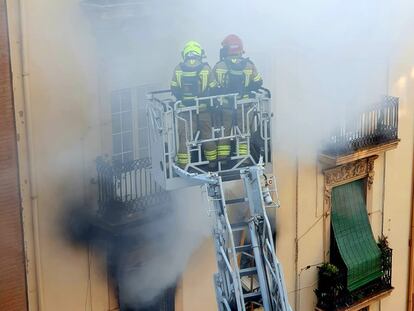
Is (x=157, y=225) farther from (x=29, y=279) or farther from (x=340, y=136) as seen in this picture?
(x=340, y=136)

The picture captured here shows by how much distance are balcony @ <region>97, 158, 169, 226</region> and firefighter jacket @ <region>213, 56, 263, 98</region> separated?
223cm

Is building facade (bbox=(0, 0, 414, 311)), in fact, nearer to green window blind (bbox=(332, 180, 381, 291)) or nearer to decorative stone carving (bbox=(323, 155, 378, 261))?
decorative stone carving (bbox=(323, 155, 378, 261))

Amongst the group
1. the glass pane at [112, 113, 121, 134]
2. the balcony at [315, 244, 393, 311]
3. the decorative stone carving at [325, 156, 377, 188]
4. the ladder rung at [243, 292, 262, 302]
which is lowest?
Answer: the balcony at [315, 244, 393, 311]

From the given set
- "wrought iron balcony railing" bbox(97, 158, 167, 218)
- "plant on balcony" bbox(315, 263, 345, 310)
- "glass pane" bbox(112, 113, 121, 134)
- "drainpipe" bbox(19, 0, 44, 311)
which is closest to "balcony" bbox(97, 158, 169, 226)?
"wrought iron balcony railing" bbox(97, 158, 167, 218)

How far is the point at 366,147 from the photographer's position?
54.0ft

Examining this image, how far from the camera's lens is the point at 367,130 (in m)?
16.5

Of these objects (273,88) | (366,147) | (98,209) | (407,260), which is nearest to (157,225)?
(98,209)

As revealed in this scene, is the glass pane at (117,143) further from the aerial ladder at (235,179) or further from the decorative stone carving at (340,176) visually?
the decorative stone carving at (340,176)

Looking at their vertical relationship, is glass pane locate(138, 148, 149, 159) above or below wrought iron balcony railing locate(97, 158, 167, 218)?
above

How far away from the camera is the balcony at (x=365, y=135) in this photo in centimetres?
1603

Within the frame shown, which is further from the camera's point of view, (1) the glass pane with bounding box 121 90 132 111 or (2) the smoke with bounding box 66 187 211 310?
(1) the glass pane with bounding box 121 90 132 111

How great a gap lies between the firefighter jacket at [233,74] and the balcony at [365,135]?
4.26 metres

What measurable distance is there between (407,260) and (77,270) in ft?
25.8

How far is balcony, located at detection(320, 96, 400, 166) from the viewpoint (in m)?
16.0
